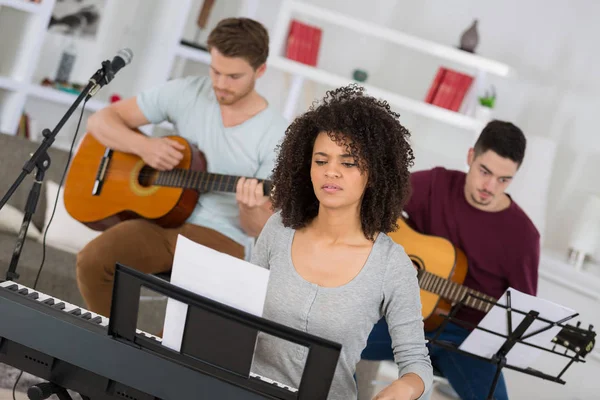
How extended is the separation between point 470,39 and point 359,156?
2519 millimetres

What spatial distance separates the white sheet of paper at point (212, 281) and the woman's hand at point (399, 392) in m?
0.31

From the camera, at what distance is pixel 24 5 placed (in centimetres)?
401

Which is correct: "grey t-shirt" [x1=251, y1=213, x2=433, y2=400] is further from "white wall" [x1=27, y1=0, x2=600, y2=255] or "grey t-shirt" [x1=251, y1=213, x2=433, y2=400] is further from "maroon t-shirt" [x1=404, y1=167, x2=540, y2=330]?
"white wall" [x1=27, y1=0, x2=600, y2=255]

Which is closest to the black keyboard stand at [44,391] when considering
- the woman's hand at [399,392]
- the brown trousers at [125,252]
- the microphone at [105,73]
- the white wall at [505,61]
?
the woman's hand at [399,392]

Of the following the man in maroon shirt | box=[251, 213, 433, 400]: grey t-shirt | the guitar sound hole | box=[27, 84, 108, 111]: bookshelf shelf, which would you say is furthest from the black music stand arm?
box=[27, 84, 108, 111]: bookshelf shelf

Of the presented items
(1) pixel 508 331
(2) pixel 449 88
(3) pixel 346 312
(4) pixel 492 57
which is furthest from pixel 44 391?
(4) pixel 492 57

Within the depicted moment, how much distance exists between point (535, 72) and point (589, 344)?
87.7 inches

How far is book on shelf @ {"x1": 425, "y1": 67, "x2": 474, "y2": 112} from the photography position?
13.6 feet

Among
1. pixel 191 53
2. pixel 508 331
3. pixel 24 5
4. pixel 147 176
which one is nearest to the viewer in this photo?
pixel 508 331

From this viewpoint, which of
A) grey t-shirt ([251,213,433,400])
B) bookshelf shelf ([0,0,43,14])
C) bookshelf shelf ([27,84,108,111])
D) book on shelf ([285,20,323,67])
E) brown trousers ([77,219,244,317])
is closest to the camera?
grey t-shirt ([251,213,433,400])

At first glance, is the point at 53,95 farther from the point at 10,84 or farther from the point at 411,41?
the point at 411,41

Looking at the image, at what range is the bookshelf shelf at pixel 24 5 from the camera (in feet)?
13.0

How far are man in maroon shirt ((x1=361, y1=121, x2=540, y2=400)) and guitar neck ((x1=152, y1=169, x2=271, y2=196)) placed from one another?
28.5 inches

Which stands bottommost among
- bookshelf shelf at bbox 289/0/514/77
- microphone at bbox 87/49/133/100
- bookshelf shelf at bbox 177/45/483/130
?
microphone at bbox 87/49/133/100
